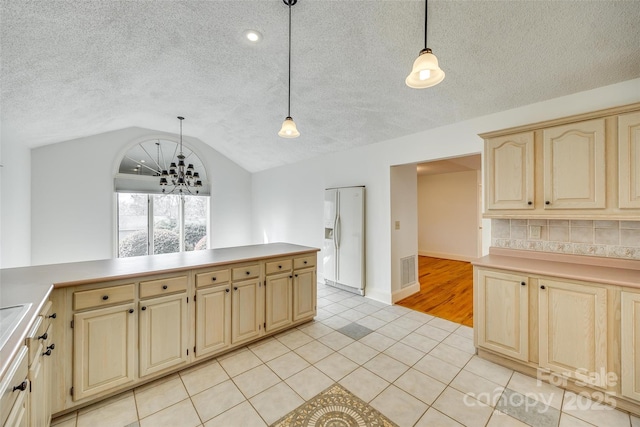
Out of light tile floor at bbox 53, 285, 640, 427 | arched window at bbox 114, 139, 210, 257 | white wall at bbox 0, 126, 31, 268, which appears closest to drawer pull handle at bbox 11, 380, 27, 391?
light tile floor at bbox 53, 285, 640, 427

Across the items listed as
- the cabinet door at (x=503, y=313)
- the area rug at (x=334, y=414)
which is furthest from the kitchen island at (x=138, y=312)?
the cabinet door at (x=503, y=313)

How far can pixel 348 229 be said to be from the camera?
427 cm

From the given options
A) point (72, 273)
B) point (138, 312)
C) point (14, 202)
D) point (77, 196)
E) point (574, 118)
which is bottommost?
point (138, 312)

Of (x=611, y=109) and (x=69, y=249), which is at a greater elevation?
(x=611, y=109)

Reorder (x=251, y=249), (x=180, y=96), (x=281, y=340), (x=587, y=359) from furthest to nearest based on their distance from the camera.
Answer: (x=180, y=96), (x=251, y=249), (x=281, y=340), (x=587, y=359)

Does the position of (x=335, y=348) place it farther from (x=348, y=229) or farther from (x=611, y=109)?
(x=611, y=109)

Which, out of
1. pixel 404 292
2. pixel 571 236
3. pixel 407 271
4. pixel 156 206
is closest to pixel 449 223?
pixel 407 271

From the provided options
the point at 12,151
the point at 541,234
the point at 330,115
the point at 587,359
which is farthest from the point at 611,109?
the point at 12,151

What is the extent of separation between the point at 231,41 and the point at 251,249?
84.7 inches

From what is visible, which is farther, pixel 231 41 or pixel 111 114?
pixel 111 114

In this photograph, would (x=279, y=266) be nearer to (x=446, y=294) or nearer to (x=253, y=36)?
(x=253, y=36)

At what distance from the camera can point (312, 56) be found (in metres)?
2.49

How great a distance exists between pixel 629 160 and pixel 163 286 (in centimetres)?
374

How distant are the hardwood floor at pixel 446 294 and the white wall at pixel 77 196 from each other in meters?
5.59
